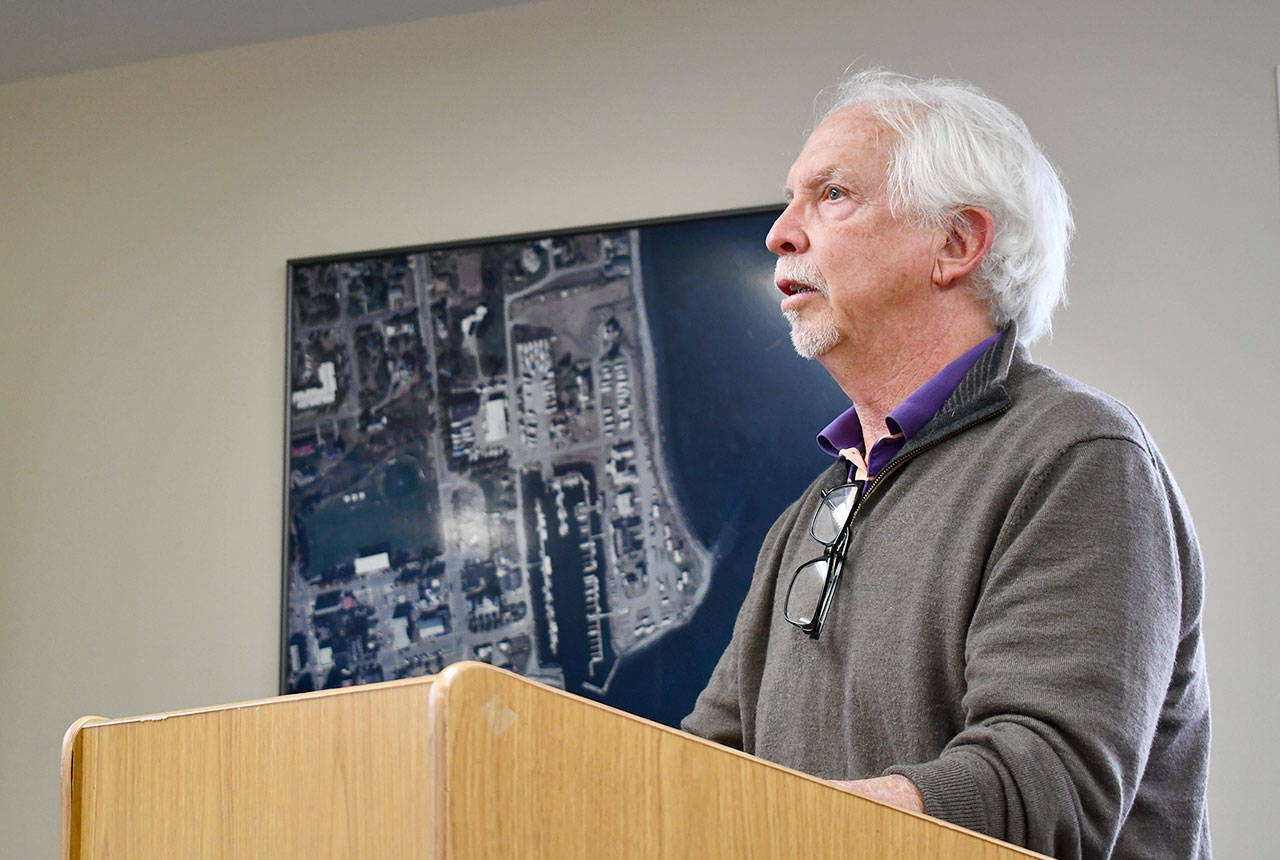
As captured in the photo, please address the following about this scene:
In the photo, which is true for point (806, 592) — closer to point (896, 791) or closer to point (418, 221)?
point (896, 791)

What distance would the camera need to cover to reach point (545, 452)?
2.53 metres

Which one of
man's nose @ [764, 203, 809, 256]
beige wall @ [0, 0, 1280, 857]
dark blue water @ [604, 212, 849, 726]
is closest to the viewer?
man's nose @ [764, 203, 809, 256]

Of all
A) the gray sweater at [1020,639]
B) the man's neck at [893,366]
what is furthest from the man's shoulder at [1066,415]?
the man's neck at [893,366]

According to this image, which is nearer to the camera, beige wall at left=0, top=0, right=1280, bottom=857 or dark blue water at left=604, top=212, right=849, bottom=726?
beige wall at left=0, top=0, right=1280, bottom=857

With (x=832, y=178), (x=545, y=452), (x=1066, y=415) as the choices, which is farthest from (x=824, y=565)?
(x=545, y=452)

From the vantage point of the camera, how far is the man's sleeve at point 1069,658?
0.79 metres

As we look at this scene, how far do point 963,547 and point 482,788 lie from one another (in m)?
0.55

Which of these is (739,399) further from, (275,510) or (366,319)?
(275,510)

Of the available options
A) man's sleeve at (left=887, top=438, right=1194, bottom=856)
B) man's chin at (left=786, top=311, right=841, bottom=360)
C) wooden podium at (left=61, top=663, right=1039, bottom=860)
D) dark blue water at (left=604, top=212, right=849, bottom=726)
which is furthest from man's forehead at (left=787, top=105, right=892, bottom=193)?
dark blue water at (left=604, top=212, right=849, bottom=726)

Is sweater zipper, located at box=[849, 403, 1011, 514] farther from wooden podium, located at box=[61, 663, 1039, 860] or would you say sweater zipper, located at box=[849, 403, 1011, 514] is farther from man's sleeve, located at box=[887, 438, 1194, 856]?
wooden podium, located at box=[61, 663, 1039, 860]

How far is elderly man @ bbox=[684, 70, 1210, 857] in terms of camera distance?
819mm

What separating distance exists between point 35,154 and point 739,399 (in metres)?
2.01

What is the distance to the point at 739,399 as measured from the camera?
244 cm

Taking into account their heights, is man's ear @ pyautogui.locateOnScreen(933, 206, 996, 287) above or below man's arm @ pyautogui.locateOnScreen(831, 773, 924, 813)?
above
